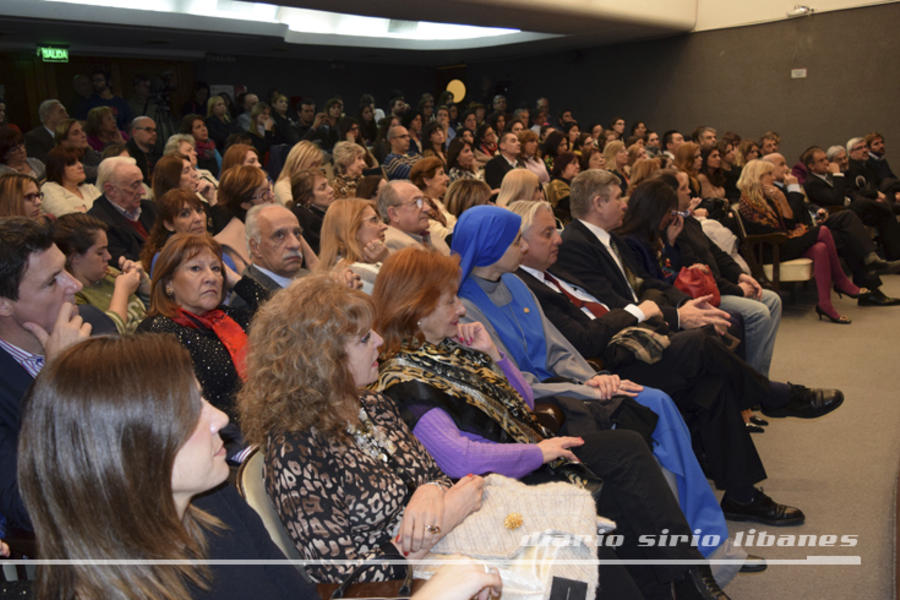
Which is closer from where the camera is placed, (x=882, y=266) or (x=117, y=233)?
(x=117, y=233)

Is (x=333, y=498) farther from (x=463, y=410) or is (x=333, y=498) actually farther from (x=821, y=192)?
(x=821, y=192)

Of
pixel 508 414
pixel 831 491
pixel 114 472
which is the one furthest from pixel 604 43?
pixel 114 472

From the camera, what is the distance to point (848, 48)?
10.3 meters

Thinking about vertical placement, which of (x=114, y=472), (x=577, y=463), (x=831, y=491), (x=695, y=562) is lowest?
(x=831, y=491)

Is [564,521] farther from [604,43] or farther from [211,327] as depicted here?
[604,43]

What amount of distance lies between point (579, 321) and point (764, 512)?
40.1 inches

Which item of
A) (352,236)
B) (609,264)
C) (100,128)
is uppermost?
(100,128)

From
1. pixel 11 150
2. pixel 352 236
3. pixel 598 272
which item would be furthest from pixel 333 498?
pixel 11 150

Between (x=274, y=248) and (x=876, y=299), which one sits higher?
(x=274, y=248)

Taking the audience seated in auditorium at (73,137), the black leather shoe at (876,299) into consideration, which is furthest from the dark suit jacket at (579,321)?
the black leather shoe at (876,299)

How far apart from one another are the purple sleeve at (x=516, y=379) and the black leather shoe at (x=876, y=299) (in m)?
4.86

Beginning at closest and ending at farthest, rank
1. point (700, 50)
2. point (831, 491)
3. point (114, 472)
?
point (114, 472)
point (831, 491)
point (700, 50)

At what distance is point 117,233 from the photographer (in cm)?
385

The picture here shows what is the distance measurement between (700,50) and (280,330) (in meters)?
11.8
